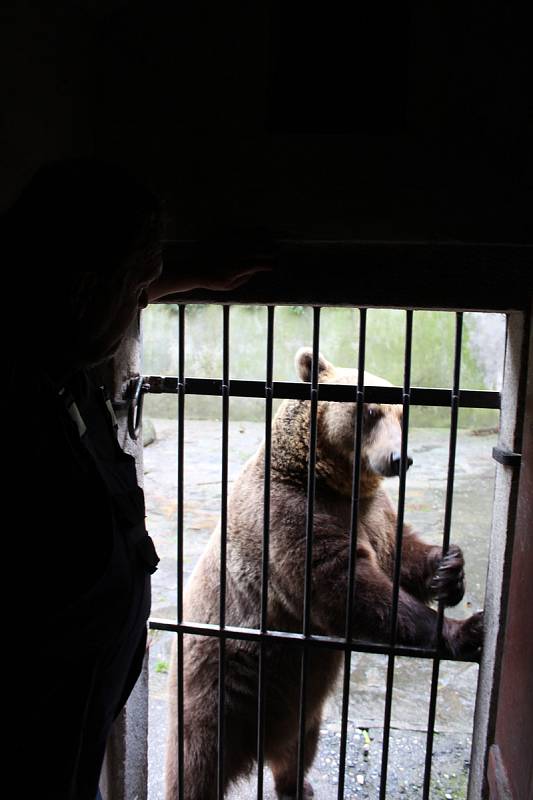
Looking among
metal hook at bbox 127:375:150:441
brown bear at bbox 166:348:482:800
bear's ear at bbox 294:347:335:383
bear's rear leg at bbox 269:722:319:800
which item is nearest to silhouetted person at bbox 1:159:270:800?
metal hook at bbox 127:375:150:441

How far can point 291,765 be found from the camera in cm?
285

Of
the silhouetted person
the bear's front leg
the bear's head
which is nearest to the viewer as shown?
the silhouetted person

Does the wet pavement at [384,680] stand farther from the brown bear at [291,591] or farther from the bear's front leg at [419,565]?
the bear's front leg at [419,565]

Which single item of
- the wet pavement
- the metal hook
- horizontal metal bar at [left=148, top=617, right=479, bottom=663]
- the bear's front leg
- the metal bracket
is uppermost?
the metal hook

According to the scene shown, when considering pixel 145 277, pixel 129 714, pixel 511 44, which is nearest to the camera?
pixel 145 277

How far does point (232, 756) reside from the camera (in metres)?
2.49

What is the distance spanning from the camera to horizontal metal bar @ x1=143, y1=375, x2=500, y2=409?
6.26 feet

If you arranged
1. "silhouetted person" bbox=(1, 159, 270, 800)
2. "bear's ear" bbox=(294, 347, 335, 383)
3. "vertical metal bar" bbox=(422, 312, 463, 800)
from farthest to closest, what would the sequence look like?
"bear's ear" bbox=(294, 347, 335, 383), "vertical metal bar" bbox=(422, 312, 463, 800), "silhouetted person" bbox=(1, 159, 270, 800)

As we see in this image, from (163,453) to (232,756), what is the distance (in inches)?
270

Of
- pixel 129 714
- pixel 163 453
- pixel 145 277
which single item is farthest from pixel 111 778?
pixel 163 453

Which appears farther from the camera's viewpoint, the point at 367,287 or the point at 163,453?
the point at 163,453

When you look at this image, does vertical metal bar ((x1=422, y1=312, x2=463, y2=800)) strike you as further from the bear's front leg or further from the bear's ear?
the bear's ear

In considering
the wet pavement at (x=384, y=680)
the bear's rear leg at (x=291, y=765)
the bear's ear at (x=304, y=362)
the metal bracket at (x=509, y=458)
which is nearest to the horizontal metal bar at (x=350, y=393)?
the metal bracket at (x=509, y=458)

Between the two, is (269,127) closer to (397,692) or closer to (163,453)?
(397,692)
